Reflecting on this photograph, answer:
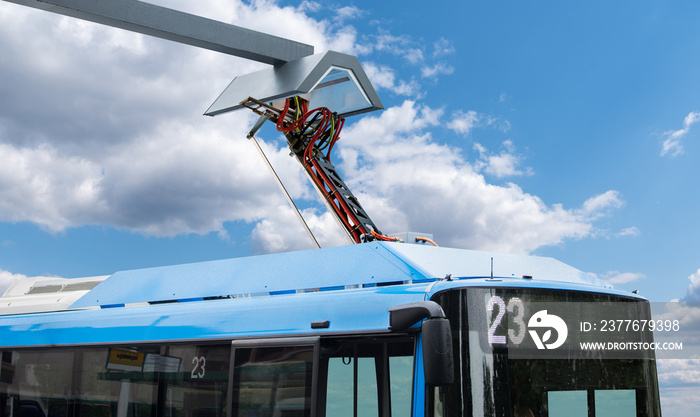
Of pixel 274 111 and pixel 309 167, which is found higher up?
pixel 274 111

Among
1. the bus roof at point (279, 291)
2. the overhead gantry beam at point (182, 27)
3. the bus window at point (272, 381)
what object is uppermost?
the overhead gantry beam at point (182, 27)

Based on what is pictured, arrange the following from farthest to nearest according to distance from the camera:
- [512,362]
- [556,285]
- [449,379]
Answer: [556,285], [512,362], [449,379]

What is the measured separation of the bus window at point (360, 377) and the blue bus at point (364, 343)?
0.04 ft

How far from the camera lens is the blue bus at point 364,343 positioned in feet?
15.8

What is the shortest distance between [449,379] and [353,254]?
6.15 feet

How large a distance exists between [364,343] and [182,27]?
633 centimetres

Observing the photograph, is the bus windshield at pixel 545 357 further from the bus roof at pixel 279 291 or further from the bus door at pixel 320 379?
the bus door at pixel 320 379

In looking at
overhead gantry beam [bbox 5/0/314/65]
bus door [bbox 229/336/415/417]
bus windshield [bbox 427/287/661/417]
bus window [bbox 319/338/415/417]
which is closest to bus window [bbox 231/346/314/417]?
bus door [bbox 229/336/415/417]

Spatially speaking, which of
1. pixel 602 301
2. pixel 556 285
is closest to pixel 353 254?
pixel 556 285

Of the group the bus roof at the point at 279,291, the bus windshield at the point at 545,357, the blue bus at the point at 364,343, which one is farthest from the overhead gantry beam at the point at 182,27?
the bus windshield at the point at 545,357

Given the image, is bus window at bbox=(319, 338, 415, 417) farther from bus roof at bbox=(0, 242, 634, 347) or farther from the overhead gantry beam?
the overhead gantry beam

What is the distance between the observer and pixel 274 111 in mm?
10555

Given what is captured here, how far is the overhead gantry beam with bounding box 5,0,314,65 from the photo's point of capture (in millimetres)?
9469

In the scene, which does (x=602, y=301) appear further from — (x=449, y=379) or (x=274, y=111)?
(x=274, y=111)
